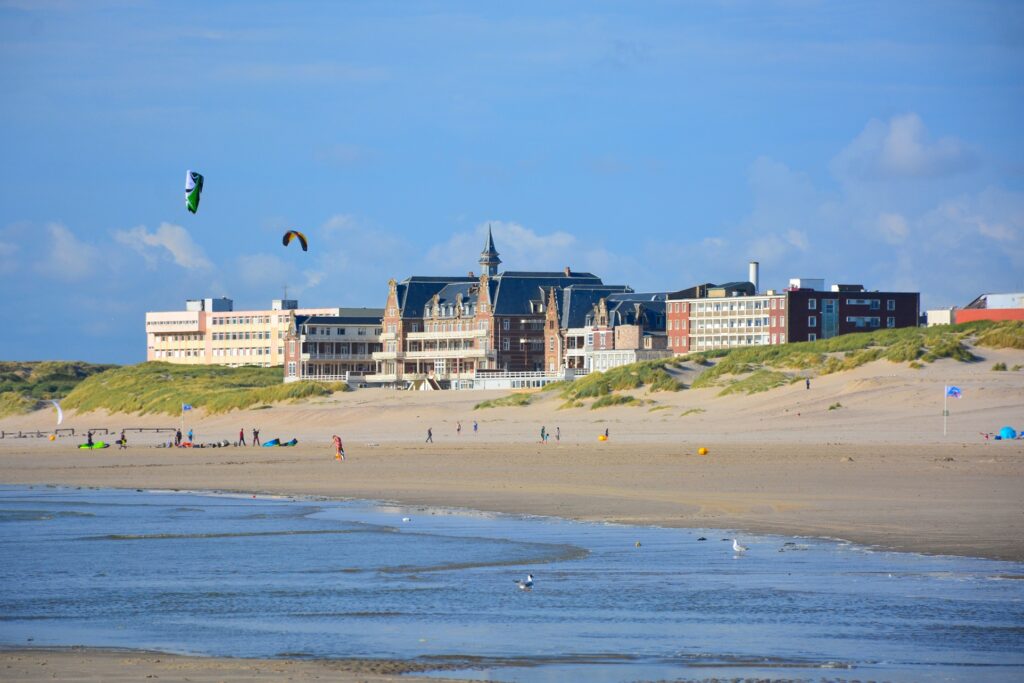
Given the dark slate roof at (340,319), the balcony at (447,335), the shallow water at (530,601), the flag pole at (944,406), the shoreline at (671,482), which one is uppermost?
the dark slate roof at (340,319)

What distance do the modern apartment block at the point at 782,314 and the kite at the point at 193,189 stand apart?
6048 cm

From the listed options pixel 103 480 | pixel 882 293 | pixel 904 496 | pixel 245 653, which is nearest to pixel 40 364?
pixel 882 293

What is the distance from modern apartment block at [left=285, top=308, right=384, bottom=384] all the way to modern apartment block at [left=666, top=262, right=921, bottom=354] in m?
26.3

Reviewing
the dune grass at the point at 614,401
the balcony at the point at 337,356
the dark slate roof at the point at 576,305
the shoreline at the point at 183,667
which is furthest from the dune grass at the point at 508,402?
the shoreline at the point at 183,667

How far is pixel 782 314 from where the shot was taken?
94.8m

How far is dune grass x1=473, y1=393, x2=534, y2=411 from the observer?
2926 inches

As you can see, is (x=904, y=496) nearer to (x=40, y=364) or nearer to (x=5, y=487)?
(x=5, y=487)

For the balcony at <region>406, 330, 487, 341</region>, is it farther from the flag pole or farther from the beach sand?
the flag pole

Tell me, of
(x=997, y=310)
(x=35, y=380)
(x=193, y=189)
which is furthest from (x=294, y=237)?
(x=35, y=380)

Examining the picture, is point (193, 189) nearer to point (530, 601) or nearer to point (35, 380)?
point (530, 601)

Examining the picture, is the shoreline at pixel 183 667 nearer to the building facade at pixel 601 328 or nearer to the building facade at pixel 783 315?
the building facade at pixel 601 328

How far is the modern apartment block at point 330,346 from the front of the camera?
11181 centimetres

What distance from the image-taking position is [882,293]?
96.4 metres

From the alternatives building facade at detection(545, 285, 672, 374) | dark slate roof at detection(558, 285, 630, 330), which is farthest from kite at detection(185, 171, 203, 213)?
dark slate roof at detection(558, 285, 630, 330)
